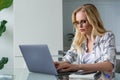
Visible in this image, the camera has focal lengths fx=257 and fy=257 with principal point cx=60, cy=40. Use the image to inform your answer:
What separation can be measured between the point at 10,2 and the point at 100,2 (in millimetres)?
1496

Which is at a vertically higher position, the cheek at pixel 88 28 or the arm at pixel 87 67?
the cheek at pixel 88 28

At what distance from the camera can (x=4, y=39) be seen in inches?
163

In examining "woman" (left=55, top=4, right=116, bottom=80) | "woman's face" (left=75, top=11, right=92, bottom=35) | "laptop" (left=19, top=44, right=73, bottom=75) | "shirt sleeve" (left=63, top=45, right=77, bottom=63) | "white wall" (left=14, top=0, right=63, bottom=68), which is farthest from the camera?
"white wall" (left=14, top=0, right=63, bottom=68)

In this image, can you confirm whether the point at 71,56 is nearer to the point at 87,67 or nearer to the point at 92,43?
the point at 92,43

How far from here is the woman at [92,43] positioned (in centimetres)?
177

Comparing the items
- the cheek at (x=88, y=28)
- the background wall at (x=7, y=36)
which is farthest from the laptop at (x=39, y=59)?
the background wall at (x=7, y=36)

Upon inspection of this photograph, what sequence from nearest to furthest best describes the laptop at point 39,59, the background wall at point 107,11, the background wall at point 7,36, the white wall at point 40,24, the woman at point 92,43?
1. the laptop at point 39,59
2. the woman at point 92,43
3. the white wall at point 40,24
4. the background wall at point 7,36
5. the background wall at point 107,11

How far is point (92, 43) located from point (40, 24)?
1703 mm

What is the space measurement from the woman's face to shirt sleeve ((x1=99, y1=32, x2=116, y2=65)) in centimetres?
15

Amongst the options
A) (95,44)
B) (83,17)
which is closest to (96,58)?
(95,44)

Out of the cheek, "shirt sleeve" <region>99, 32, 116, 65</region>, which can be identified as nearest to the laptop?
"shirt sleeve" <region>99, 32, 116, 65</region>

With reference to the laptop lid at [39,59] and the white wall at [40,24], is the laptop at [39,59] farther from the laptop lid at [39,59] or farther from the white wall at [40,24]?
the white wall at [40,24]

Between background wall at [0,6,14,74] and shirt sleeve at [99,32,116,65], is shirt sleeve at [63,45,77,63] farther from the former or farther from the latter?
background wall at [0,6,14,74]

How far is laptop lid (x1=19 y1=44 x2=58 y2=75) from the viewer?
62.1 inches
